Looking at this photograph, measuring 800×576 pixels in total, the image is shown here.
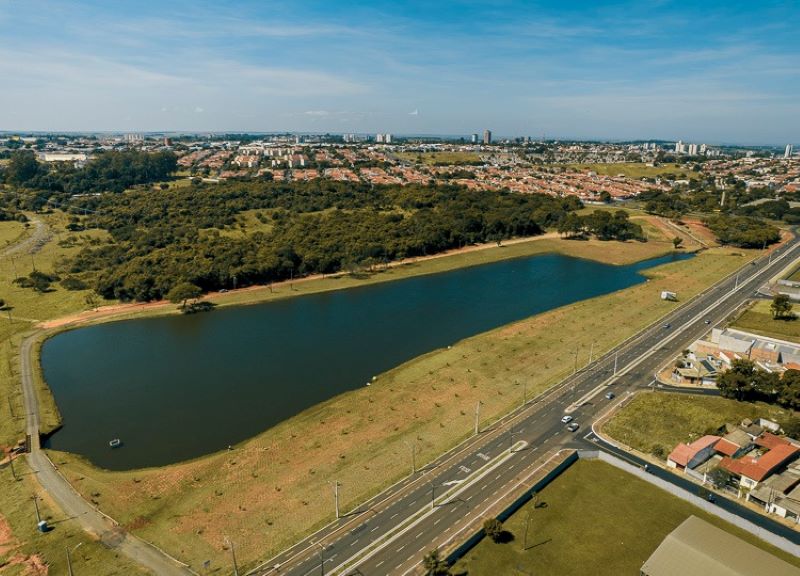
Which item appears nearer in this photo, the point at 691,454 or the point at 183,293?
the point at 691,454

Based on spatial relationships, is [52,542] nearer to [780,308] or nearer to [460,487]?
[460,487]

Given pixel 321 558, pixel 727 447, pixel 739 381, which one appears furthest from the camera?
pixel 739 381

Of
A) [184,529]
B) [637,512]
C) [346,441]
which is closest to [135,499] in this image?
[184,529]

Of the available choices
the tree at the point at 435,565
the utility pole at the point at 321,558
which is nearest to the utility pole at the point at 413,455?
the utility pole at the point at 321,558

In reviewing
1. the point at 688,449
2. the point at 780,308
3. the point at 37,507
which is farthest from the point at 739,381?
the point at 37,507

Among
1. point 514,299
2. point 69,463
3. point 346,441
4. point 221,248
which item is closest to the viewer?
point 69,463

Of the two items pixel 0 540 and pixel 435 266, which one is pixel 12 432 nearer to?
pixel 0 540
